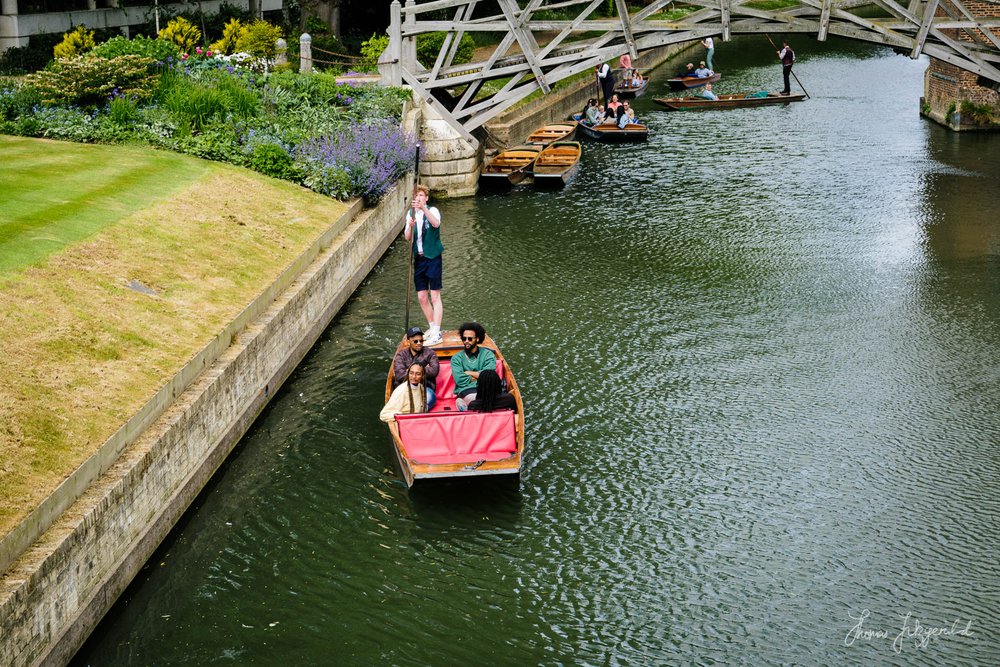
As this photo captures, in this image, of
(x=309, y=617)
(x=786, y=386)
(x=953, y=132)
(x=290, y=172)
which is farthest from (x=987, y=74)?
(x=309, y=617)

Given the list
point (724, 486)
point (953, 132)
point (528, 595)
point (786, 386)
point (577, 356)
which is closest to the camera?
point (528, 595)

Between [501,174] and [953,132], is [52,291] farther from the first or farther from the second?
[953,132]

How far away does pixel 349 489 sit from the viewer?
1162 cm

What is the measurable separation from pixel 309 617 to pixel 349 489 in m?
2.32

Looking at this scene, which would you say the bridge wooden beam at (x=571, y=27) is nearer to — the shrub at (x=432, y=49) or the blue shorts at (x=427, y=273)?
the shrub at (x=432, y=49)

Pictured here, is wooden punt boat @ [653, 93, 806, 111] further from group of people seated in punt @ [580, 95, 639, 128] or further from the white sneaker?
the white sneaker

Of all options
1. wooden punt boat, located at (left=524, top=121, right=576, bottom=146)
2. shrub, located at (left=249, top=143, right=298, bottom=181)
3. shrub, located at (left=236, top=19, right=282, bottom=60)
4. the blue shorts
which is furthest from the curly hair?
wooden punt boat, located at (left=524, top=121, right=576, bottom=146)

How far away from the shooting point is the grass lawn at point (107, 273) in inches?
390

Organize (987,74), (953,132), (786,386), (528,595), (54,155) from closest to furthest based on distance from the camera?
(528,595), (786,386), (54,155), (987,74), (953,132)

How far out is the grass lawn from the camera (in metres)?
9.91

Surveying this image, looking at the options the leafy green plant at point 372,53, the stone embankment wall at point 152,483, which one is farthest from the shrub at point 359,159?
the leafy green plant at point 372,53

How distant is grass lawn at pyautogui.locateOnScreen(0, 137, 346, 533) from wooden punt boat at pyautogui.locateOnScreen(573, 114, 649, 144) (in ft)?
44.2

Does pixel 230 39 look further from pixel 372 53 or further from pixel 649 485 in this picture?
pixel 649 485

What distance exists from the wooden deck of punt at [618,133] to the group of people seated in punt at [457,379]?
1894 cm
